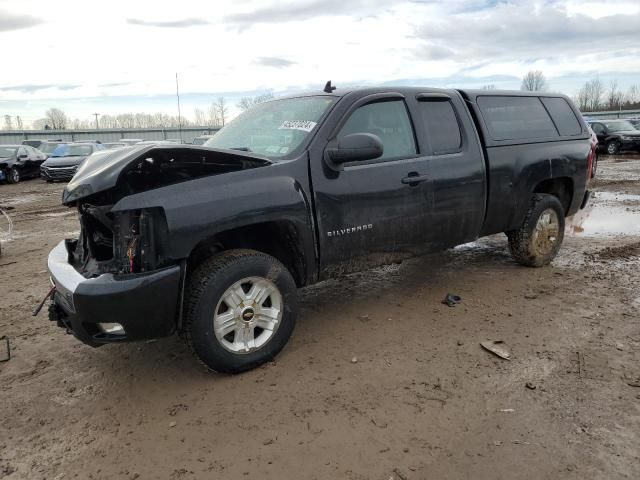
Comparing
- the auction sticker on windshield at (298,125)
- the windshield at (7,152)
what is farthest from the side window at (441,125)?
the windshield at (7,152)

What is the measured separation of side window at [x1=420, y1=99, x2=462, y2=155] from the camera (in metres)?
4.55

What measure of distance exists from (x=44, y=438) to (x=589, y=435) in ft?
9.97

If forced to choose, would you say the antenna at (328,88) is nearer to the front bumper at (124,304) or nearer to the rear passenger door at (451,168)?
the rear passenger door at (451,168)

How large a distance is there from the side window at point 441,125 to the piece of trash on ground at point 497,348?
1.69 meters

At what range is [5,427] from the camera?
9.87 feet

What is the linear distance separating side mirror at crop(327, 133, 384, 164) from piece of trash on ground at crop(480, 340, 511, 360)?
1662mm

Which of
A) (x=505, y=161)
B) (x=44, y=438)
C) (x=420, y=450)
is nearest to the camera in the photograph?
(x=420, y=450)

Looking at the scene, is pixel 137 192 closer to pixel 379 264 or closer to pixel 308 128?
pixel 308 128

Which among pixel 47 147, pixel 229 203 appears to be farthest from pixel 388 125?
pixel 47 147

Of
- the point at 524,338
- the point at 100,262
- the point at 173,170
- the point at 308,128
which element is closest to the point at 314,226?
the point at 308,128

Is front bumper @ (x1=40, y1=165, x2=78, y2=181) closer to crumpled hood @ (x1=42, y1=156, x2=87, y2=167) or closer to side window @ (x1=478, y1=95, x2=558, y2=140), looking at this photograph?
crumpled hood @ (x1=42, y1=156, x2=87, y2=167)

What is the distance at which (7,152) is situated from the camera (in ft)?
65.9

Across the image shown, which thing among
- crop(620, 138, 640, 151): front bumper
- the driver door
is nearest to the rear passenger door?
the driver door

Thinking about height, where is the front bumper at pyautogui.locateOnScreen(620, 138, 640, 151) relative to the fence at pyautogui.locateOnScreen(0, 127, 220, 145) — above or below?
below
